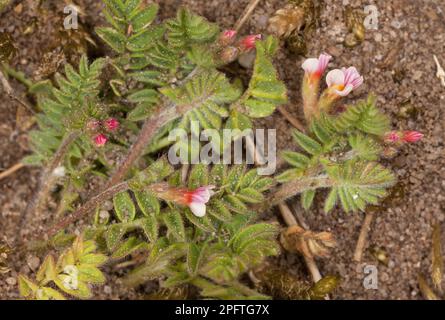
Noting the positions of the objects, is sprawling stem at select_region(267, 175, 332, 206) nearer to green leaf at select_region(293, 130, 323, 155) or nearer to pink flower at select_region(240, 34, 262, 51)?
green leaf at select_region(293, 130, 323, 155)

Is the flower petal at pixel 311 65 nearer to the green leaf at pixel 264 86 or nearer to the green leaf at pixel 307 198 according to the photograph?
the green leaf at pixel 264 86

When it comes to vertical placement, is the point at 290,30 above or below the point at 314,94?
above

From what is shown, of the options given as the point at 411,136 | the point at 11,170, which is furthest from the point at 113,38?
the point at 411,136

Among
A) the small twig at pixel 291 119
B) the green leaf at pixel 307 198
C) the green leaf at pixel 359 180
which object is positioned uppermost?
the small twig at pixel 291 119

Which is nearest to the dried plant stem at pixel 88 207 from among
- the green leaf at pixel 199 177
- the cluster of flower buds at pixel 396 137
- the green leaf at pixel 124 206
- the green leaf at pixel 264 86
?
the green leaf at pixel 124 206

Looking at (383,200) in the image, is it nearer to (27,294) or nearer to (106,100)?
(106,100)
